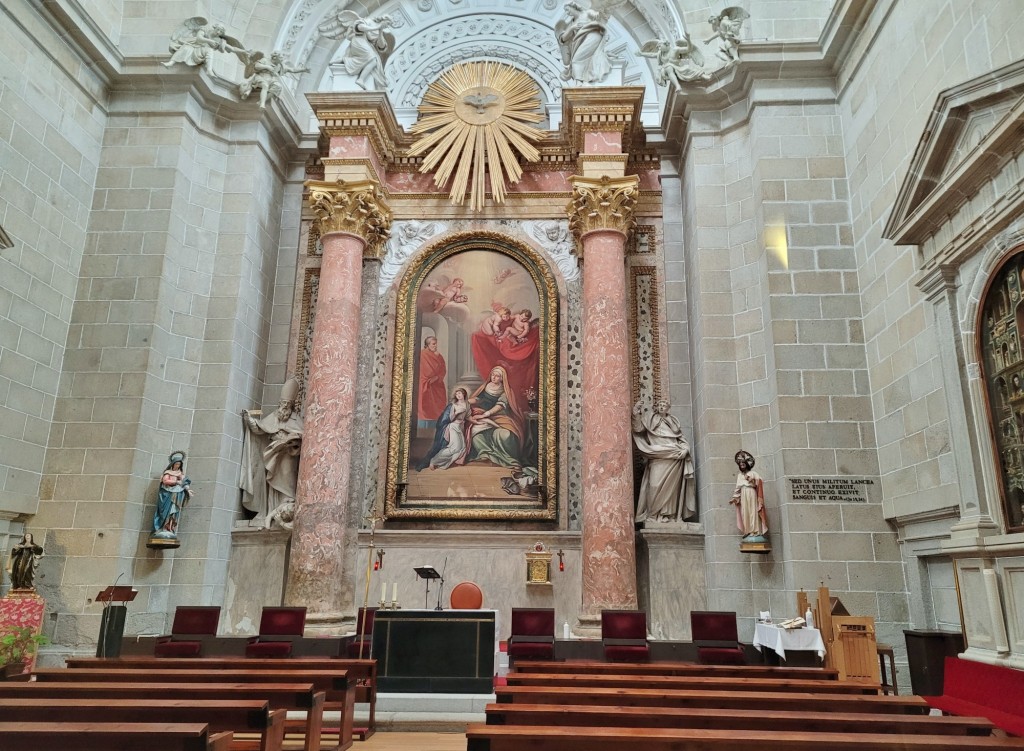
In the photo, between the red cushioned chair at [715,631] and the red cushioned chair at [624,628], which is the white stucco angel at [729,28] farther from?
the red cushioned chair at [624,628]

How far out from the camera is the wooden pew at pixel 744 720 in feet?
11.7

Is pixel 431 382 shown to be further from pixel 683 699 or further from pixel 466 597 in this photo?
pixel 683 699

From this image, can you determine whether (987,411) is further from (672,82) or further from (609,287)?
(672,82)

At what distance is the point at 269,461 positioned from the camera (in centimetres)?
1062

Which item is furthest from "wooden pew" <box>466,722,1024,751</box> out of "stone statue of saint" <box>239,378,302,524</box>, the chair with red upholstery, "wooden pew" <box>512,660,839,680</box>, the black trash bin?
"stone statue of saint" <box>239,378,302,524</box>

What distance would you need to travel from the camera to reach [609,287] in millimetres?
10656

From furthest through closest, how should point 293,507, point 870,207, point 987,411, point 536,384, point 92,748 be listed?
point 536,384, point 293,507, point 870,207, point 987,411, point 92,748

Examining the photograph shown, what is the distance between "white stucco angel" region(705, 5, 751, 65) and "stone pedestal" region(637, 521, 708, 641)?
6.52m

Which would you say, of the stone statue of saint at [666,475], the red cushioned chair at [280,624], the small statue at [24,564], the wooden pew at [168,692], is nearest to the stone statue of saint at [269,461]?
the red cushioned chair at [280,624]

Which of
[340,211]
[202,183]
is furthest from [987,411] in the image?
[202,183]

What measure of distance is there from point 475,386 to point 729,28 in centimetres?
625

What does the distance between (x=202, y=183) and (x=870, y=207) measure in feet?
29.8

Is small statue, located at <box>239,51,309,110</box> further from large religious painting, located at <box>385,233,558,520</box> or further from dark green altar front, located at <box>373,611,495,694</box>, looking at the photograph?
dark green altar front, located at <box>373,611,495,694</box>

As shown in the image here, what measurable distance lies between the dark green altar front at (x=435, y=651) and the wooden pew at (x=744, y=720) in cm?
414
